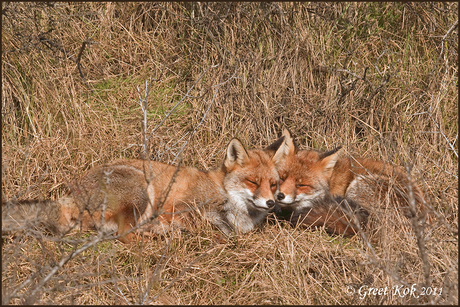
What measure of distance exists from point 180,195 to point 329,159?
Answer: 1.53m

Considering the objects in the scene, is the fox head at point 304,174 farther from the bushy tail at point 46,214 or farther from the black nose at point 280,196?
the bushy tail at point 46,214

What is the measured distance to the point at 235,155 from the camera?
4.56m

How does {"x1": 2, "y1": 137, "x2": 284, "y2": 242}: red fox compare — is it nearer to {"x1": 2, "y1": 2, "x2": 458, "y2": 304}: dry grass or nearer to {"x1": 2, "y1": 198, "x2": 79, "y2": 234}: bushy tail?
{"x1": 2, "y1": 198, "x2": 79, "y2": 234}: bushy tail

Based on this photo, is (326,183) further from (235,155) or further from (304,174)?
(235,155)

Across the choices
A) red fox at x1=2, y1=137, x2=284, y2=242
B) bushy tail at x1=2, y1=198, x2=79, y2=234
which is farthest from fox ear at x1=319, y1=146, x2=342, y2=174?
bushy tail at x1=2, y1=198, x2=79, y2=234

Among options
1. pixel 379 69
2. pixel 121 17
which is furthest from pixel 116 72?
pixel 379 69

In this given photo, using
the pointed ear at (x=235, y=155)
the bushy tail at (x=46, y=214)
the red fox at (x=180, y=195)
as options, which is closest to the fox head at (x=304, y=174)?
the red fox at (x=180, y=195)

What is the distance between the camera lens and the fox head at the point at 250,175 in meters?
4.37

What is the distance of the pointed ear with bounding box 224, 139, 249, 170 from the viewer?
14.5 feet

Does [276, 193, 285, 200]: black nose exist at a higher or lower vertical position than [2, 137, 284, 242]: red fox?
lower

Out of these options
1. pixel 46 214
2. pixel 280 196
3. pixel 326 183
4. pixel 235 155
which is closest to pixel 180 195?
pixel 235 155

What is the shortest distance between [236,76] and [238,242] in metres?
2.30

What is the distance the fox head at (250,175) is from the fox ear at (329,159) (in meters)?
0.44

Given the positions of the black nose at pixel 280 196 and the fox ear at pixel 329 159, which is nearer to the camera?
the black nose at pixel 280 196
